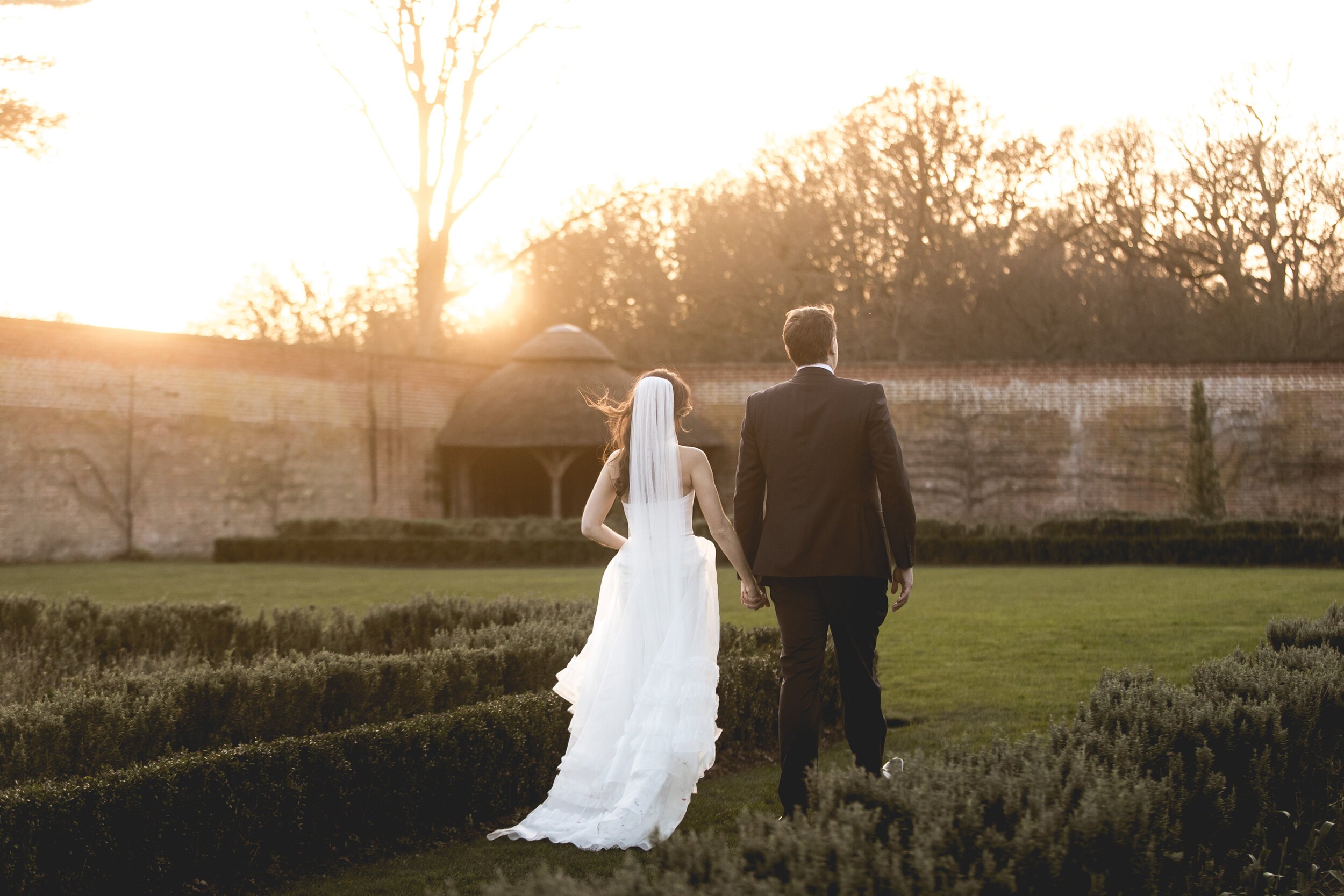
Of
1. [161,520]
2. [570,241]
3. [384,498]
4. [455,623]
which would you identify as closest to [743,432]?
[455,623]

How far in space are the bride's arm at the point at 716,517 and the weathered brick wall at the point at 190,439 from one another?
649 inches

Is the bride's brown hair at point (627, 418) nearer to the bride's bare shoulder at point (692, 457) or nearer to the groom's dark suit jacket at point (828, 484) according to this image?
the bride's bare shoulder at point (692, 457)

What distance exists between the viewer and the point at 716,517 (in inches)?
190

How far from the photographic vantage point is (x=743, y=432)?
471 centimetres

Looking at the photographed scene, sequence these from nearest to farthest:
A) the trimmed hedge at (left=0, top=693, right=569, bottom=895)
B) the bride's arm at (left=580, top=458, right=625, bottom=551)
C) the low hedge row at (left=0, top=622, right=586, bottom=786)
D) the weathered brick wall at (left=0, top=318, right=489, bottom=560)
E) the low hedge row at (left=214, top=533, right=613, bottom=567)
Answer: the trimmed hedge at (left=0, top=693, right=569, bottom=895)
the low hedge row at (left=0, top=622, right=586, bottom=786)
the bride's arm at (left=580, top=458, right=625, bottom=551)
the low hedge row at (left=214, top=533, right=613, bottom=567)
the weathered brick wall at (left=0, top=318, right=489, bottom=560)

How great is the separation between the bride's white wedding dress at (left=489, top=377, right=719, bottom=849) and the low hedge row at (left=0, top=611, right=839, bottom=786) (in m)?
0.91

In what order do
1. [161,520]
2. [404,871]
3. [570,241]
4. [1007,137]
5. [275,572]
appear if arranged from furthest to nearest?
[570,241], [1007,137], [161,520], [275,572], [404,871]

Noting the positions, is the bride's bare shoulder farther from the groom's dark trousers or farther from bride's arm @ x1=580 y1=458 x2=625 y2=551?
the groom's dark trousers

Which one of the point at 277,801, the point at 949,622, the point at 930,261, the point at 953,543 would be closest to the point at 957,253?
the point at 930,261

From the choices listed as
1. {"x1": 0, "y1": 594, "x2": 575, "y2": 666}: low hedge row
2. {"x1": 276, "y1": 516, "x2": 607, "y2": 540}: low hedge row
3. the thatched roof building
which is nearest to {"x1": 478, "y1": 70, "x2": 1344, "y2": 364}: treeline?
the thatched roof building

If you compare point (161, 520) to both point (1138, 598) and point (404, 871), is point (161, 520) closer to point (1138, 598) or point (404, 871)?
point (1138, 598)

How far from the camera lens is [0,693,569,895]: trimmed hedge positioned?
4.04 meters

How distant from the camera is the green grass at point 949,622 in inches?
190

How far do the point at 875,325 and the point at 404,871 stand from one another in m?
30.9
